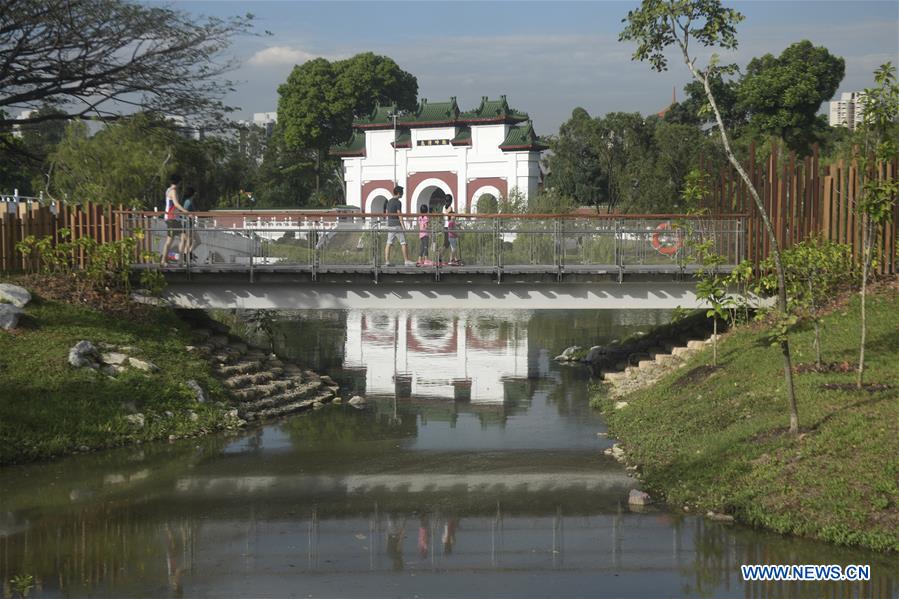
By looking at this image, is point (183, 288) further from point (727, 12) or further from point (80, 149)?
point (80, 149)

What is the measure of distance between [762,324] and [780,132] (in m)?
34.4

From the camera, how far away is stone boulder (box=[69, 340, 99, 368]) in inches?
697

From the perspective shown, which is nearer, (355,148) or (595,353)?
(595,353)

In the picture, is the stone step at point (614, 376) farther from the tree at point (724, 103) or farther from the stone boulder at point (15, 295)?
the tree at point (724, 103)

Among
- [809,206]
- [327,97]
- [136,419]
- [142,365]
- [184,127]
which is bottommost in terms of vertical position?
[136,419]

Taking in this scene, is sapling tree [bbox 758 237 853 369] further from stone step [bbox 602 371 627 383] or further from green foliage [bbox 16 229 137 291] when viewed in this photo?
green foliage [bbox 16 229 137 291]

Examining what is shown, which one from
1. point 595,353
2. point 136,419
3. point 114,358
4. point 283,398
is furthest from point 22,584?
point 595,353

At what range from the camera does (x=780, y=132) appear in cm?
5153

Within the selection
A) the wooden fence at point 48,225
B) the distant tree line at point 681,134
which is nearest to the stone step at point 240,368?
the wooden fence at point 48,225

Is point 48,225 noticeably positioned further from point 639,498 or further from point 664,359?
point 639,498

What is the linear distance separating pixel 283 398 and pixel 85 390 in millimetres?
4122

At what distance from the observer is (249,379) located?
801 inches

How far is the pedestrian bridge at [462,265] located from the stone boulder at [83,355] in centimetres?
346

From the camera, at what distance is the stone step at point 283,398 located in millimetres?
19156
